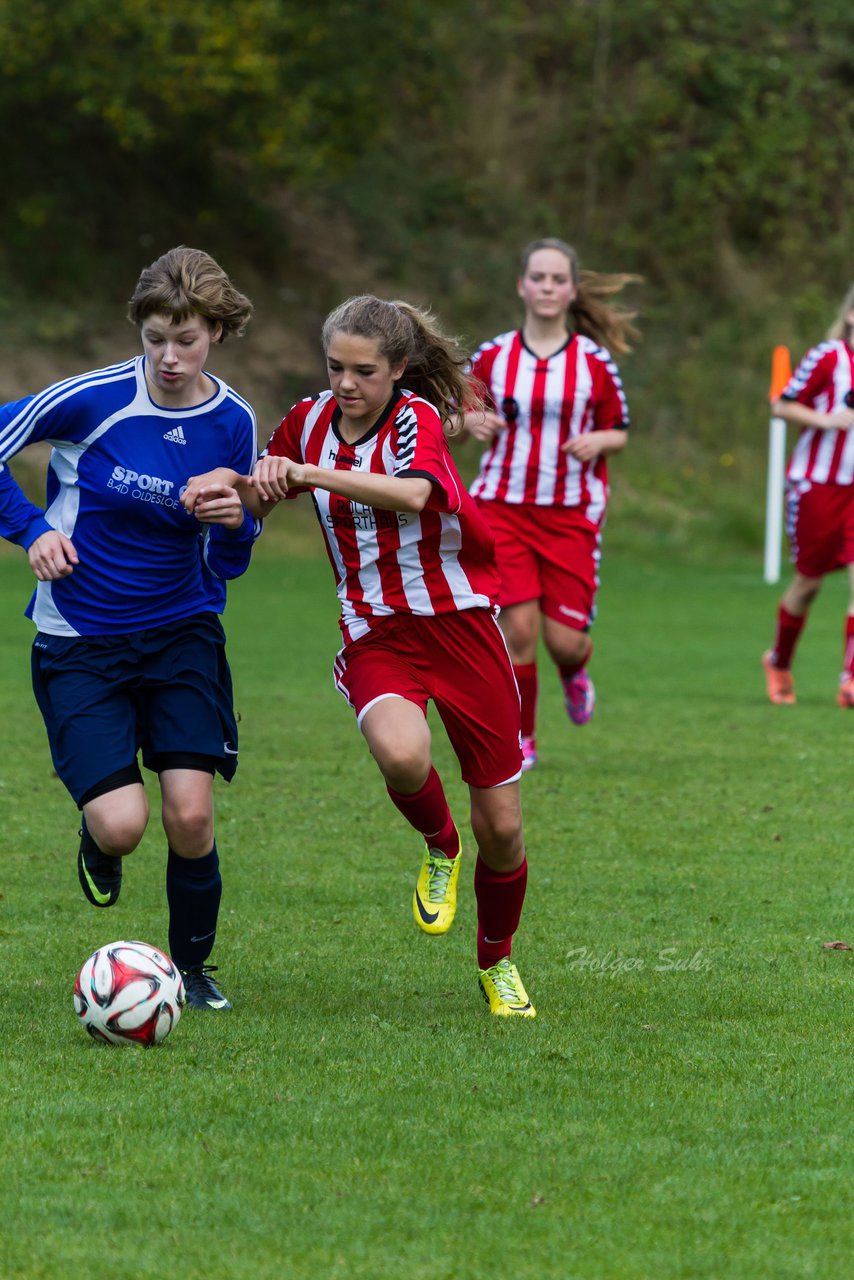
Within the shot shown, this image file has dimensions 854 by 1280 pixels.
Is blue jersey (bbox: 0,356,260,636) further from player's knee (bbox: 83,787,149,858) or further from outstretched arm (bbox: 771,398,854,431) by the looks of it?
outstretched arm (bbox: 771,398,854,431)

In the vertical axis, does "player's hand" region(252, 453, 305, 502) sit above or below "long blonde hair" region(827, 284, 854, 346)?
above

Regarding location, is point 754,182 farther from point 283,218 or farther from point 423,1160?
point 423,1160

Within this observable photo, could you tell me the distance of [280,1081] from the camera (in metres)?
3.88

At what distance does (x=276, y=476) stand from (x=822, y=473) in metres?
6.71

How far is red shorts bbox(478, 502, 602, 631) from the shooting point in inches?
324

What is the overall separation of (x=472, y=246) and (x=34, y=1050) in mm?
22008

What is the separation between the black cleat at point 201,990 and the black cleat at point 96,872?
29cm

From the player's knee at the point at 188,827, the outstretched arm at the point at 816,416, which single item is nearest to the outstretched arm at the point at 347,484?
the player's knee at the point at 188,827

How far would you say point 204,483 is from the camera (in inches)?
170

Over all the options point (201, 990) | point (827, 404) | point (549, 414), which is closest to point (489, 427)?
point (549, 414)

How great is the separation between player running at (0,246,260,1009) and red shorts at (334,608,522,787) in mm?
407

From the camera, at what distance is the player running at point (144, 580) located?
4.37 metres

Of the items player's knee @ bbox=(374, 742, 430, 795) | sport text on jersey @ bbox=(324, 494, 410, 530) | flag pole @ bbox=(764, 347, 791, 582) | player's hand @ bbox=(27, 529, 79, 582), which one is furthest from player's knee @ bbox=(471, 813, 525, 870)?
flag pole @ bbox=(764, 347, 791, 582)

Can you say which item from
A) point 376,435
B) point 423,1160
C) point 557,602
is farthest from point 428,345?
point 557,602
